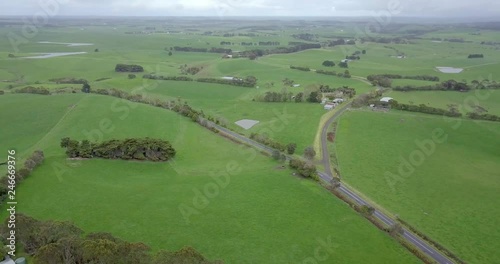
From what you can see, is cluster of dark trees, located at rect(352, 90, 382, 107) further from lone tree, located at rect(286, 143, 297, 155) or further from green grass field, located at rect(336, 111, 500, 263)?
lone tree, located at rect(286, 143, 297, 155)

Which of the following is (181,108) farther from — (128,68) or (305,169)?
(128,68)

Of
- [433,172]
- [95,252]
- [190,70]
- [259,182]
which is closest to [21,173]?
[95,252]

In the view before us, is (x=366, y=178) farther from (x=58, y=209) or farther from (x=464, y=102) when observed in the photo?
(x=464, y=102)

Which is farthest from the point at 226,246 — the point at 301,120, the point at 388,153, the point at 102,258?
the point at 301,120

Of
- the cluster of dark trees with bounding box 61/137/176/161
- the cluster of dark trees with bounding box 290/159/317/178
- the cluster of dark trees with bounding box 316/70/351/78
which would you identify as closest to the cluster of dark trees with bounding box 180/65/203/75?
the cluster of dark trees with bounding box 316/70/351/78

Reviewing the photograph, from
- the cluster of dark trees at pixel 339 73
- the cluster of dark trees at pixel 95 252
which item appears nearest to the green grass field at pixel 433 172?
the cluster of dark trees at pixel 95 252

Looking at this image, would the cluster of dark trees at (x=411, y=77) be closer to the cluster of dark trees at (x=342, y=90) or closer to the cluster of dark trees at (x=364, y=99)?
the cluster of dark trees at (x=342, y=90)
